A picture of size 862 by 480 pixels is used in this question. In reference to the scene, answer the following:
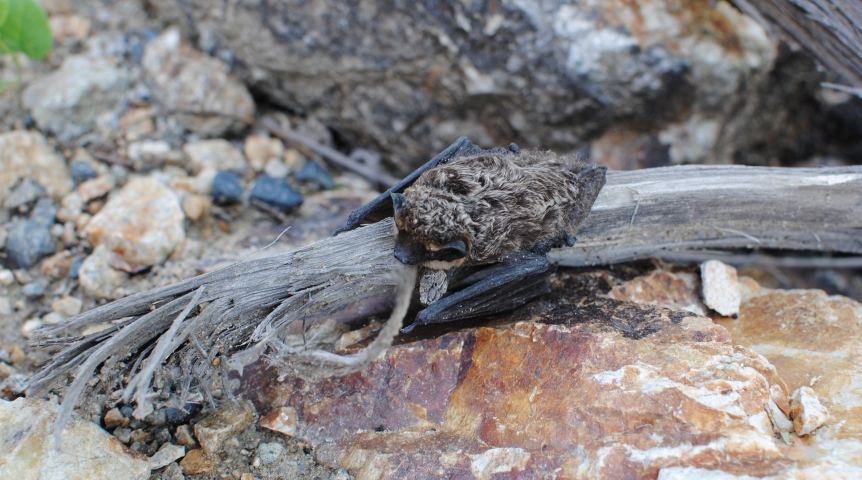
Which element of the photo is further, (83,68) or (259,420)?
(83,68)

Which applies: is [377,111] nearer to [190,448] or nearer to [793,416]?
[190,448]

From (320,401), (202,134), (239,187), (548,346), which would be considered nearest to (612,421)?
(548,346)

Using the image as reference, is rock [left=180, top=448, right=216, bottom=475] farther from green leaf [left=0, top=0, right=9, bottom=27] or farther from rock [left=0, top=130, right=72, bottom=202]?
green leaf [left=0, top=0, right=9, bottom=27]

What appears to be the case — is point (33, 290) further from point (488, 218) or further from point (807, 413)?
point (807, 413)

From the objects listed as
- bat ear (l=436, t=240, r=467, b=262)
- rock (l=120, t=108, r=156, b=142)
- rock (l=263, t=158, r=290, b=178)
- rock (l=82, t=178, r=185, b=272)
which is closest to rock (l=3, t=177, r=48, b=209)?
rock (l=82, t=178, r=185, b=272)

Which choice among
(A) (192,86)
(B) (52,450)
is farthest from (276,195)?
(B) (52,450)

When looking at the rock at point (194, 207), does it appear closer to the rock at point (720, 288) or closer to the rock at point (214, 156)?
the rock at point (214, 156)
